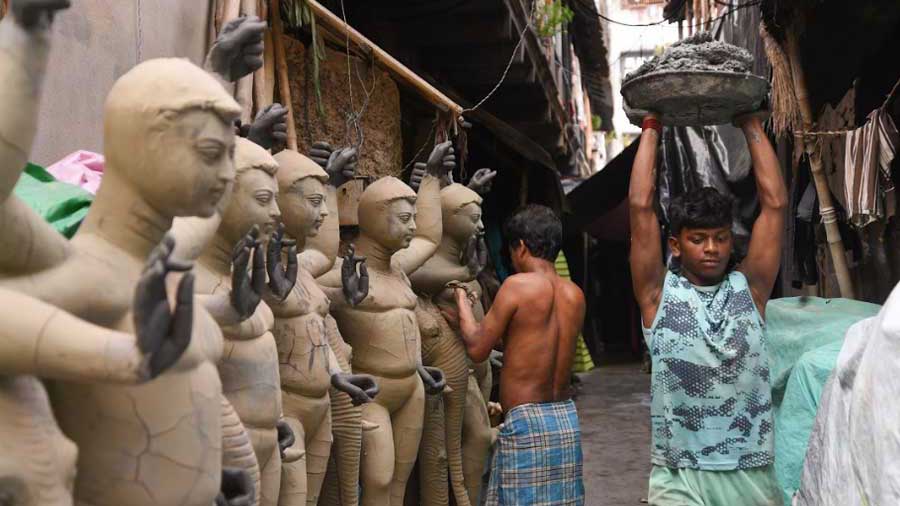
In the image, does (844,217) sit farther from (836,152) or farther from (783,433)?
(783,433)

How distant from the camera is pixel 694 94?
374 cm

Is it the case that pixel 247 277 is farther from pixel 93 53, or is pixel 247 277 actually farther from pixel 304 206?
pixel 93 53

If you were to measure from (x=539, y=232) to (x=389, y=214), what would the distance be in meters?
0.73

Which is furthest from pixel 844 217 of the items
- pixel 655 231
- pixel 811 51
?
pixel 655 231

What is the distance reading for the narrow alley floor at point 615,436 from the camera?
706 centimetres

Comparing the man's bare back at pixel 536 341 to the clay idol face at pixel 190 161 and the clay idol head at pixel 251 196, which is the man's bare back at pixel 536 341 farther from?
the clay idol face at pixel 190 161

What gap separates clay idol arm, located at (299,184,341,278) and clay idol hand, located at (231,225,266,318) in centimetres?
121

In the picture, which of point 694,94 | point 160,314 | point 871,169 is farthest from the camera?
point 871,169

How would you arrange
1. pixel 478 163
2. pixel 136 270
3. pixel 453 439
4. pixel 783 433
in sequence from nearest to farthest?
pixel 136 270
pixel 783 433
pixel 453 439
pixel 478 163

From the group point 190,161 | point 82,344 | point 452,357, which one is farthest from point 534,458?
point 82,344

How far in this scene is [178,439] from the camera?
6.18 feet

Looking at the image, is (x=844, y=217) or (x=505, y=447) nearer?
(x=505, y=447)

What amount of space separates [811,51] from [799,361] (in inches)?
115

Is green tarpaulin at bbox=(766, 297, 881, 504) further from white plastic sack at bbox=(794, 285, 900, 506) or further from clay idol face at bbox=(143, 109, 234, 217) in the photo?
clay idol face at bbox=(143, 109, 234, 217)
